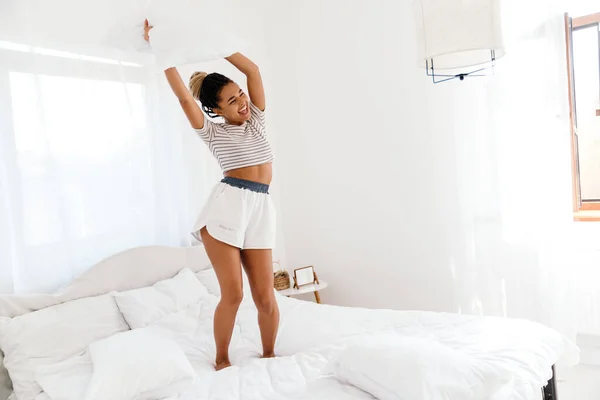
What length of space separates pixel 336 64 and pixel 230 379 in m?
2.23

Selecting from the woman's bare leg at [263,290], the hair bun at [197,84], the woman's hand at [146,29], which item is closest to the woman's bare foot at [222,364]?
the woman's bare leg at [263,290]

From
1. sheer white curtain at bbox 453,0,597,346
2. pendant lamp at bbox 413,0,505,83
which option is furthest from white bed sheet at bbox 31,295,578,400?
pendant lamp at bbox 413,0,505,83

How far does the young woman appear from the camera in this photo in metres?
2.08

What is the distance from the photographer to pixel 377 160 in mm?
3346

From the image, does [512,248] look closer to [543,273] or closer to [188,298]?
[543,273]

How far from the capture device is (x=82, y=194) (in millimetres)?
2490

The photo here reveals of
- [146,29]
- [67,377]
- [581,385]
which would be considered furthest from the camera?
[581,385]

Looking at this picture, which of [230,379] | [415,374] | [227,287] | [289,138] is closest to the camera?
[415,374]

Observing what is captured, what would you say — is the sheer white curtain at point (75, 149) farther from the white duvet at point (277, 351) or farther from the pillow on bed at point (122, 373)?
the pillow on bed at point (122, 373)

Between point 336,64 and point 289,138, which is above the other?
point 336,64

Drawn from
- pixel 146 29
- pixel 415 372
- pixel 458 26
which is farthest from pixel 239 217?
pixel 458 26

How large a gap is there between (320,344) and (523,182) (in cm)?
144

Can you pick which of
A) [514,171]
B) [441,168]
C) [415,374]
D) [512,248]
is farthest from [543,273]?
[415,374]

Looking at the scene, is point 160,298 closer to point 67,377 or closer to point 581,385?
point 67,377
